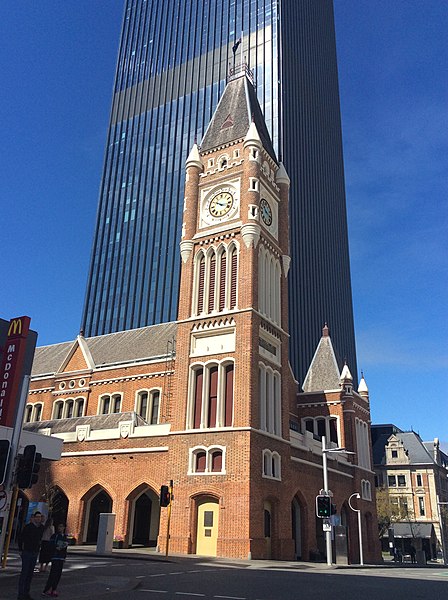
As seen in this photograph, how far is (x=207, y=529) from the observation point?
32125 mm

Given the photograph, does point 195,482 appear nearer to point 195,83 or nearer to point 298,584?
point 298,584

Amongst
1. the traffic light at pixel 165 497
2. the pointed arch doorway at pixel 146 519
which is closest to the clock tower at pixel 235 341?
the traffic light at pixel 165 497

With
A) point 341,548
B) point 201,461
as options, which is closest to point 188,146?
point 201,461

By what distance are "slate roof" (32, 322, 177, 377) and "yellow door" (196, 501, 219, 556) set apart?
48.4 feet

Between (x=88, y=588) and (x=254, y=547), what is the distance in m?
17.7

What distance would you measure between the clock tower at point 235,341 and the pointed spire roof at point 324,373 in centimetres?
1303

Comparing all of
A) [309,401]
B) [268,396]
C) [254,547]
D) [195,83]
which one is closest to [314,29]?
[195,83]

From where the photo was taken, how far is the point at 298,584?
1714 cm

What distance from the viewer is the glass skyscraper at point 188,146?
99250mm

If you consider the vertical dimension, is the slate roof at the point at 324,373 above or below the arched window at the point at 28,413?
above

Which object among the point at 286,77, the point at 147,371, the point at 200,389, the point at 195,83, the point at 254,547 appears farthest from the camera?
the point at 195,83

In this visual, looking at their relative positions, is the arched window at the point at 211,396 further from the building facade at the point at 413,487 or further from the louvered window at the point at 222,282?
the building facade at the point at 413,487

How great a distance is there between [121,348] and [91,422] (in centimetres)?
935

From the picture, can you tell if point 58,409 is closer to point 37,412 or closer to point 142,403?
point 37,412
